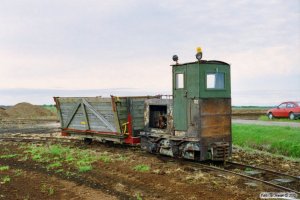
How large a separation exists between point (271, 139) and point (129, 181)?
9.83m

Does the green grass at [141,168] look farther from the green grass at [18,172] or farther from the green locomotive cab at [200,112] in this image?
the green grass at [18,172]

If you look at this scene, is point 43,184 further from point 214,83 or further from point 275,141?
point 275,141

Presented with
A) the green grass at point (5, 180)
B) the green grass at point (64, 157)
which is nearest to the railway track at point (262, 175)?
the green grass at point (64, 157)

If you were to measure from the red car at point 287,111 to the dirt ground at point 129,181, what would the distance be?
661 inches

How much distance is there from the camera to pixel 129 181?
991 centimetres

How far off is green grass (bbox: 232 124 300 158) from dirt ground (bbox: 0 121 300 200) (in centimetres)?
281

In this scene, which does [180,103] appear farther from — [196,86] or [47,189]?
[47,189]

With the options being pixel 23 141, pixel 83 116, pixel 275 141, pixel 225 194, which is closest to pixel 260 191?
pixel 225 194

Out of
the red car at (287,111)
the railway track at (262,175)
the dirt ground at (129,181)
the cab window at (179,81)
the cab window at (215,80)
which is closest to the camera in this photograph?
the dirt ground at (129,181)

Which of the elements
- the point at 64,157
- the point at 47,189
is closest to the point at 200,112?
the point at 47,189

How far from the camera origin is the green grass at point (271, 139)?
51.9 ft

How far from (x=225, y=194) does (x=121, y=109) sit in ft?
24.0

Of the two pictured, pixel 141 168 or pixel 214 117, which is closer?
pixel 141 168

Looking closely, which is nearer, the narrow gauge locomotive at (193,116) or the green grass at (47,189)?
the green grass at (47,189)
